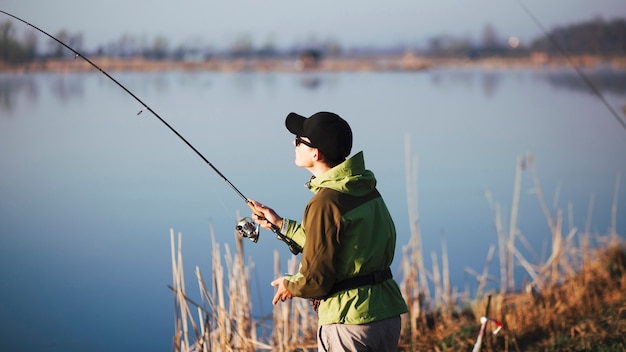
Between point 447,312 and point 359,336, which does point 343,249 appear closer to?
point 359,336

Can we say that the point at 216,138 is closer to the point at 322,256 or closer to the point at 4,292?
the point at 4,292

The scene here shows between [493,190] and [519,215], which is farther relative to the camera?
[493,190]

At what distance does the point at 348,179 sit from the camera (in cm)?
250

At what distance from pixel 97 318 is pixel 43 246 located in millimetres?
1387

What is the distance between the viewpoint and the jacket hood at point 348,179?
2.50m

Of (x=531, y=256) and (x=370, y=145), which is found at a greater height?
(x=370, y=145)

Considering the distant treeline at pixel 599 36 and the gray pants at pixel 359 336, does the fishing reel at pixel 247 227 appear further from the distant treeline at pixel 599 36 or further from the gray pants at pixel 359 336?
the distant treeline at pixel 599 36

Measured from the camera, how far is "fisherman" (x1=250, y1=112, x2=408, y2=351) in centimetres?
245

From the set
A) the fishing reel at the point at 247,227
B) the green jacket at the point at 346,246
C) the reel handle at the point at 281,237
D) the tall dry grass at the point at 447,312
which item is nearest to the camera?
the green jacket at the point at 346,246

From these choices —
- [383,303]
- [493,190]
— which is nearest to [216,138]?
[493,190]

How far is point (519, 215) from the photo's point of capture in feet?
28.7

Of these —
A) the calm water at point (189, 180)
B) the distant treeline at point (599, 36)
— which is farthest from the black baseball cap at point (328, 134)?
the distant treeline at point (599, 36)

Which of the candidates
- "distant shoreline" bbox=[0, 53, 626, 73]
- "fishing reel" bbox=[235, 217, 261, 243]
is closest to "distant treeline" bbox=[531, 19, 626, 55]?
"distant shoreline" bbox=[0, 53, 626, 73]

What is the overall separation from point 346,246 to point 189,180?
7.27m
